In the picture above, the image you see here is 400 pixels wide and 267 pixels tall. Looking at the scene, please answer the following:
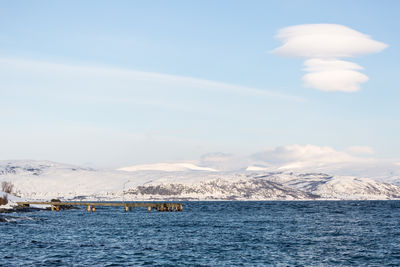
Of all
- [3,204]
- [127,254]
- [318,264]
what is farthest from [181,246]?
[3,204]

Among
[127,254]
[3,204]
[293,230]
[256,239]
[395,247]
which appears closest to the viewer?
[127,254]

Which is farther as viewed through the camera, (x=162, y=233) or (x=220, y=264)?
(x=162, y=233)

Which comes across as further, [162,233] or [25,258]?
[162,233]

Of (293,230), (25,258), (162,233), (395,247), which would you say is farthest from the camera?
(293,230)

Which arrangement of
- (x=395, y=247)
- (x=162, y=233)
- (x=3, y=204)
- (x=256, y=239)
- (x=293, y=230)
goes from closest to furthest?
(x=395, y=247), (x=256, y=239), (x=162, y=233), (x=293, y=230), (x=3, y=204)

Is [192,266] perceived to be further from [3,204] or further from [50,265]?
[3,204]

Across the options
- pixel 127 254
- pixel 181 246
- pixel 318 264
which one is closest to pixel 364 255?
pixel 318 264

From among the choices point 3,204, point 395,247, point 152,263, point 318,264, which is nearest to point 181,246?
point 152,263

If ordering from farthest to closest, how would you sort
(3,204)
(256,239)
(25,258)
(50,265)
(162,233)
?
(3,204) → (162,233) → (256,239) → (25,258) → (50,265)

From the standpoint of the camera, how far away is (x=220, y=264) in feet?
157

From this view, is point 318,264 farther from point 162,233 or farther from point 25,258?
point 162,233

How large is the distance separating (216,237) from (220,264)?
81.4ft

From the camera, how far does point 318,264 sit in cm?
4803

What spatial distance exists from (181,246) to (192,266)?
15060mm
